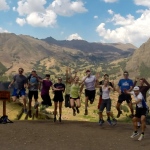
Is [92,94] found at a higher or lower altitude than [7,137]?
higher

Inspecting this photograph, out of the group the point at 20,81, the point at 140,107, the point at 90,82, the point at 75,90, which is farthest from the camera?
the point at 75,90

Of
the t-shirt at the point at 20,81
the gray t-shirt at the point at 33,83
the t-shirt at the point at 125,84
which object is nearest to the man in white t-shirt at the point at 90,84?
the t-shirt at the point at 125,84

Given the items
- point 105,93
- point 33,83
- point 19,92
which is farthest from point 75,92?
point 19,92

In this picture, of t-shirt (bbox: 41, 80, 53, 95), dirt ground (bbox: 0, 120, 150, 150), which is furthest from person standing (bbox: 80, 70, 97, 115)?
dirt ground (bbox: 0, 120, 150, 150)

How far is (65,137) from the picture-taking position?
34.8ft

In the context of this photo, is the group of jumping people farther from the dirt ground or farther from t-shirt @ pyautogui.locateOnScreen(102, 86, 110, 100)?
the dirt ground

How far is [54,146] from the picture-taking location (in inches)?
364

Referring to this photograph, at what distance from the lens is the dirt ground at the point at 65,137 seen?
9.32m

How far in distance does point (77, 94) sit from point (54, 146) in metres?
5.51

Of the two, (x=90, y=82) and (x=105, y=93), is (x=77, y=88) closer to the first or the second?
(x=90, y=82)

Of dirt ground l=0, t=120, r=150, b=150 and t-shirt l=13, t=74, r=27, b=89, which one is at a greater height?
t-shirt l=13, t=74, r=27, b=89

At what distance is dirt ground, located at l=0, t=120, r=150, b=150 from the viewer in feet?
30.6

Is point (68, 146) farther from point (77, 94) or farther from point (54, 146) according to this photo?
point (77, 94)

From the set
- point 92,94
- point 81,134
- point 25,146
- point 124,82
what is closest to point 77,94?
point 92,94
